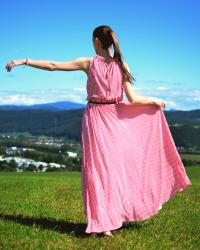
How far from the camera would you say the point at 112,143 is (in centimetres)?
866

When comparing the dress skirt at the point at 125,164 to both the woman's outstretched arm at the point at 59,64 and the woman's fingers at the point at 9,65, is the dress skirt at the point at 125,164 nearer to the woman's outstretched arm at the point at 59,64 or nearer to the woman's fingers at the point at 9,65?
the woman's outstretched arm at the point at 59,64

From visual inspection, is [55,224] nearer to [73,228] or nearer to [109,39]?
[73,228]

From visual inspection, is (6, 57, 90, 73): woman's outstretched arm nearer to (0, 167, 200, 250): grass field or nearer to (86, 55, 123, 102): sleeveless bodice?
(86, 55, 123, 102): sleeveless bodice

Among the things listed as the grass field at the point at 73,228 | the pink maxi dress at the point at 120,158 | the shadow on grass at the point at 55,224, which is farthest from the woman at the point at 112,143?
the shadow on grass at the point at 55,224

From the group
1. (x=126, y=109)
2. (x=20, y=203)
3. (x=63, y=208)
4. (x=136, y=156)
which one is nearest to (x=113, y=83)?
(x=126, y=109)

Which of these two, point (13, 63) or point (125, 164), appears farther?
point (125, 164)

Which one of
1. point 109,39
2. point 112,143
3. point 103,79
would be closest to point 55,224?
point 112,143

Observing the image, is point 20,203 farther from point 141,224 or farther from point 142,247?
point 142,247

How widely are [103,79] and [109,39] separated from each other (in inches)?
24.9

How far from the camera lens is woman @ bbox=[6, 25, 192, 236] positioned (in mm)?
8492

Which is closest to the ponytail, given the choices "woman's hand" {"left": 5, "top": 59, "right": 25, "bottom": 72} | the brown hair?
the brown hair

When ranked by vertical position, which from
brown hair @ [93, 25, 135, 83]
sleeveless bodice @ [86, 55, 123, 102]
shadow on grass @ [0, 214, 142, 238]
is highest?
brown hair @ [93, 25, 135, 83]

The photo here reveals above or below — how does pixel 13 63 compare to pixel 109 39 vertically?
below

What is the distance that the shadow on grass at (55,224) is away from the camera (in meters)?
9.04
